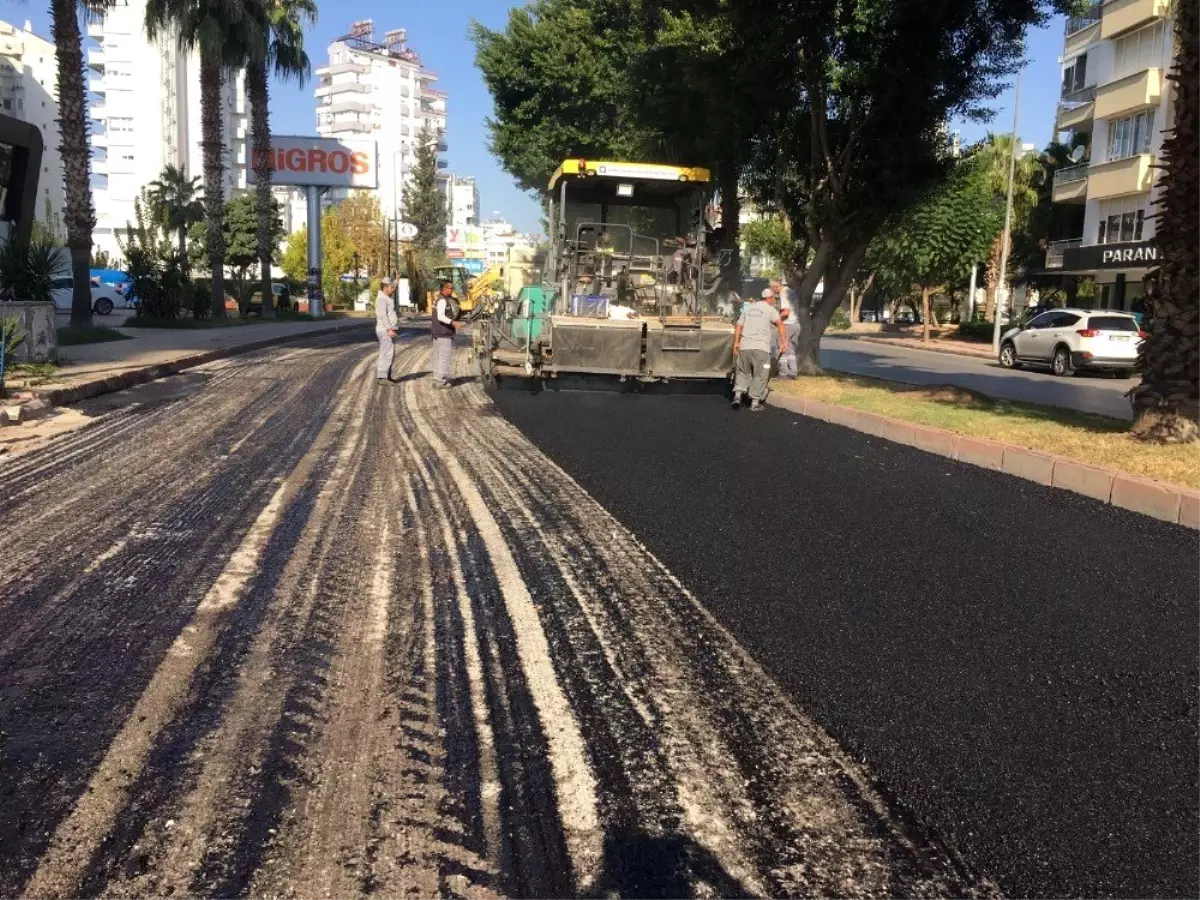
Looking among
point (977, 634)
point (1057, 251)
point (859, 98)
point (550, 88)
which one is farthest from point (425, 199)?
point (977, 634)

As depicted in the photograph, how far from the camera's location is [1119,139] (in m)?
37.4

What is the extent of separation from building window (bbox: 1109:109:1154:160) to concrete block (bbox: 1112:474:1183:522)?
33.1 meters

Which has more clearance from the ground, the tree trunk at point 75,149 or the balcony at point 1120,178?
the balcony at point 1120,178

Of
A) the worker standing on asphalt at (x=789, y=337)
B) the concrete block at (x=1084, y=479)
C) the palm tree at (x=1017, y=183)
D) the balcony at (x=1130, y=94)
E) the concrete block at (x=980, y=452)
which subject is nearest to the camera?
the concrete block at (x=1084, y=479)

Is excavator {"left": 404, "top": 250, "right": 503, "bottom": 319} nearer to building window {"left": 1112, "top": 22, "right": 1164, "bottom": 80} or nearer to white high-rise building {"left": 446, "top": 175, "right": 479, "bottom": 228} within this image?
building window {"left": 1112, "top": 22, "right": 1164, "bottom": 80}

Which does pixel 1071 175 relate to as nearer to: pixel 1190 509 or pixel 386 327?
pixel 386 327

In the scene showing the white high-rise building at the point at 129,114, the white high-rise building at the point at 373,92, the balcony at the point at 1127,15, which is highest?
the white high-rise building at the point at 373,92

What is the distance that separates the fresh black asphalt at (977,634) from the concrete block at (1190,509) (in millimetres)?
180

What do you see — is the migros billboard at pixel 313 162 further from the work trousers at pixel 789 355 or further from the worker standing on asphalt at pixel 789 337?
the work trousers at pixel 789 355

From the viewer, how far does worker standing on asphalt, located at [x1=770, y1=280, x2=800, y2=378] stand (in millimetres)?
16703

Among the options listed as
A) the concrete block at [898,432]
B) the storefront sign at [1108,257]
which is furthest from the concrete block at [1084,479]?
the storefront sign at [1108,257]

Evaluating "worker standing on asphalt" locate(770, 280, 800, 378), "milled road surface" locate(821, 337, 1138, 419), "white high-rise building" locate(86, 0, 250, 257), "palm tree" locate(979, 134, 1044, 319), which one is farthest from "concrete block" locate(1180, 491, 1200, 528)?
"white high-rise building" locate(86, 0, 250, 257)

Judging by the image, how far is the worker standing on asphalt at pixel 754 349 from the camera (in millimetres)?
12727

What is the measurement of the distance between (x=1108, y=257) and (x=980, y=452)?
30.8m
